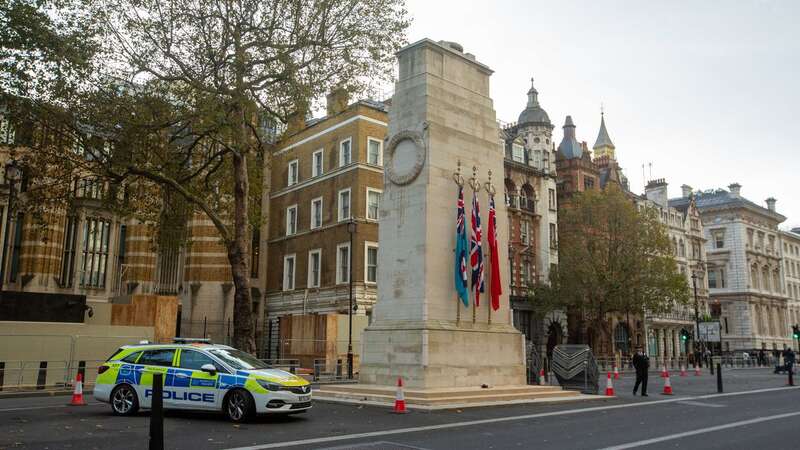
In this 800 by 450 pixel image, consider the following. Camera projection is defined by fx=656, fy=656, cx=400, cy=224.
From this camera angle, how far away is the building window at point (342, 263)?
39.4 meters

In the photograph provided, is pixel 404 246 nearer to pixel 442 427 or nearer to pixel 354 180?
pixel 442 427

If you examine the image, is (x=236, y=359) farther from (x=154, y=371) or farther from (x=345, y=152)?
(x=345, y=152)

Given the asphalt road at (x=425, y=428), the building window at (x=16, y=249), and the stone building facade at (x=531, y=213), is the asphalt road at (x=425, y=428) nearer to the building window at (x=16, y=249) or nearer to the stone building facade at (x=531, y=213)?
the building window at (x=16, y=249)

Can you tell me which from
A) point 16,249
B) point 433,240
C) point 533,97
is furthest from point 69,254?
point 533,97

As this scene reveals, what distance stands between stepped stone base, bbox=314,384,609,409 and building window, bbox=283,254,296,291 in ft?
85.2

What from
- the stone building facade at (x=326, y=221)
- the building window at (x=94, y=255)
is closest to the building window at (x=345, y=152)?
the stone building facade at (x=326, y=221)

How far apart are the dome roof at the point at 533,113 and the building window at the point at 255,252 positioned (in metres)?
24.5

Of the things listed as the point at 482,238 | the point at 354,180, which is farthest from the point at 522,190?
the point at 482,238

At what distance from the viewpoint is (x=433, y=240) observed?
18.6 meters

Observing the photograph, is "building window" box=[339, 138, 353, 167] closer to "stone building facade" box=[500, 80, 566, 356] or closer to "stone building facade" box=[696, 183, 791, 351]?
"stone building facade" box=[500, 80, 566, 356]

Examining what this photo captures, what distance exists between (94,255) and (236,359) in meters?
33.5

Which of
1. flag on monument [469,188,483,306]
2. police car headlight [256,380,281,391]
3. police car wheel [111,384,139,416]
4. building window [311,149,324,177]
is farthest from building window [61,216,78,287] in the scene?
police car headlight [256,380,281,391]

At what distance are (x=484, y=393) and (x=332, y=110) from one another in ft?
45.3

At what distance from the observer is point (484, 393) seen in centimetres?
1734
